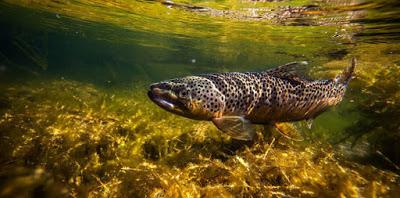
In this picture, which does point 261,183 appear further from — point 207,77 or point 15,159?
point 15,159

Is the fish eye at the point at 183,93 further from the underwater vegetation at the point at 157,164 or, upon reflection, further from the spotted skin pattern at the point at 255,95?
the underwater vegetation at the point at 157,164

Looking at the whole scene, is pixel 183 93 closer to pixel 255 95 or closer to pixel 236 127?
pixel 236 127

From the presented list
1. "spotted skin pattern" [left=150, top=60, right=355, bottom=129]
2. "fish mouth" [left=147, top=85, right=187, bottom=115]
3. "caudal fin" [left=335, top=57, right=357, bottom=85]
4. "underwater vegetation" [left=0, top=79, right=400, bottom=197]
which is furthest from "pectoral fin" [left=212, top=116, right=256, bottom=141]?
"caudal fin" [left=335, top=57, right=357, bottom=85]

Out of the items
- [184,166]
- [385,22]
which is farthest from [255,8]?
[184,166]

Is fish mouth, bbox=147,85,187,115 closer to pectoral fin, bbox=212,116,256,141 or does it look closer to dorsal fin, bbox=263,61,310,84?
pectoral fin, bbox=212,116,256,141

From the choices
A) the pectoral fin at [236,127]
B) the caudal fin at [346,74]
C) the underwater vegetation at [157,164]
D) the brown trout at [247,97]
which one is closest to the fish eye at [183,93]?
the brown trout at [247,97]

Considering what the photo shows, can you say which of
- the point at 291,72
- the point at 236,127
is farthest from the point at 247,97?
the point at 291,72
